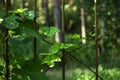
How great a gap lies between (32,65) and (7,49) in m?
0.27

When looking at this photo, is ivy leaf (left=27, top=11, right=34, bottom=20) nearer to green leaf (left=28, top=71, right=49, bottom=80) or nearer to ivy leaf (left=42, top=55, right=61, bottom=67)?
ivy leaf (left=42, top=55, right=61, bottom=67)

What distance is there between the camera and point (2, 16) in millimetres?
2996

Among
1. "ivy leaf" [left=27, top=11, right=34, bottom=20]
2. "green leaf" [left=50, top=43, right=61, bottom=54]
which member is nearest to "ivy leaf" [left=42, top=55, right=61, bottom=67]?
"green leaf" [left=50, top=43, right=61, bottom=54]

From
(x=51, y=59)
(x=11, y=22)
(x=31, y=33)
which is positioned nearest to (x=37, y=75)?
(x=51, y=59)

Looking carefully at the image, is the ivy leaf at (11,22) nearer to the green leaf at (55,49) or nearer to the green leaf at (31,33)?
the green leaf at (31,33)

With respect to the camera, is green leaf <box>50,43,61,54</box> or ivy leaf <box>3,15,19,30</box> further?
green leaf <box>50,43,61,54</box>

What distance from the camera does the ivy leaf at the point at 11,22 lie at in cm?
291

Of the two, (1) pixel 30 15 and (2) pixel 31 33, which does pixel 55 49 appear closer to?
(2) pixel 31 33

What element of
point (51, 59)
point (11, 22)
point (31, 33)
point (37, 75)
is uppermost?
point (11, 22)

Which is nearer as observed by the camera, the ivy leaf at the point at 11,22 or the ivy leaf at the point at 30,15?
the ivy leaf at the point at 11,22

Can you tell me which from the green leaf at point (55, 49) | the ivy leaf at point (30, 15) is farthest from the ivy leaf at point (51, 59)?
the ivy leaf at point (30, 15)

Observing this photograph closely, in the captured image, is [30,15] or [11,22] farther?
[30,15]

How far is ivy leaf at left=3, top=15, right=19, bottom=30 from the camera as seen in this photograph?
291 cm

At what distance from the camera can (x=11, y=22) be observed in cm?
293
